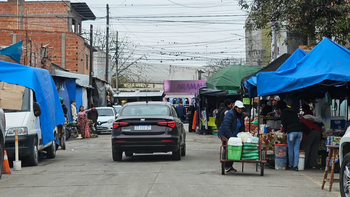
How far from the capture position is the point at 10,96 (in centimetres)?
1398

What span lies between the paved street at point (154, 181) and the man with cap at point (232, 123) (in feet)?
2.96

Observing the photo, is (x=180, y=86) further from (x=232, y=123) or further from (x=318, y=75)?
(x=318, y=75)

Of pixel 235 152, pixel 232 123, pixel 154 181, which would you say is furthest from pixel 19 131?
pixel 235 152

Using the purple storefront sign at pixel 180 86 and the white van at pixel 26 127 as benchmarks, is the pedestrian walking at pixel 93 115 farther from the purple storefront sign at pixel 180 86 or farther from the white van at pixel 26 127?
the purple storefront sign at pixel 180 86

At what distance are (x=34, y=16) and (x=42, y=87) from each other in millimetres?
35910

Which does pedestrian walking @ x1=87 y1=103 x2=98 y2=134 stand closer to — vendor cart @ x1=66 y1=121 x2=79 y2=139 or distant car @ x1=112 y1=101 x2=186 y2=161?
vendor cart @ x1=66 y1=121 x2=79 y2=139

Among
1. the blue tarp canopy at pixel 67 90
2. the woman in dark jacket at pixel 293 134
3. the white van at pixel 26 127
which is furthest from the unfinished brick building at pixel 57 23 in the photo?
the woman in dark jacket at pixel 293 134

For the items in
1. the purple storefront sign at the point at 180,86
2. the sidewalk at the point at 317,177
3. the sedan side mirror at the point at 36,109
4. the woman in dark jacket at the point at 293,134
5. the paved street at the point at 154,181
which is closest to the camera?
the paved street at the point at 154,181

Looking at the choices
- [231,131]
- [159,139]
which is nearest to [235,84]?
[159,139]

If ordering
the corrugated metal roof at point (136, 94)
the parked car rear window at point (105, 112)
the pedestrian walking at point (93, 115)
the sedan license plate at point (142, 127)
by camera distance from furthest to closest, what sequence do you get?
the corrugated metal roof at point (136, 94)
the parked car rear window at point (105, 112)
the pedestrian walking at point (93, 115)
the sedan license plate at point (142, 127)

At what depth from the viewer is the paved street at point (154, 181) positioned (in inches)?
371

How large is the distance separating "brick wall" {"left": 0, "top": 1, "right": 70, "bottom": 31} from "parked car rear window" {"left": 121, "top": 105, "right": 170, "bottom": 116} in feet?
113

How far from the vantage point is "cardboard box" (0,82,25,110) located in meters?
13.8

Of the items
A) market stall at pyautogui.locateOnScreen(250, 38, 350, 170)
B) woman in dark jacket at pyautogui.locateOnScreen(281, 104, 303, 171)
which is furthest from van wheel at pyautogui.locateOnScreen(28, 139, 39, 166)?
woman in dark jacket at pyautogui.locateOnScreen(281, 104, 303, 171)
